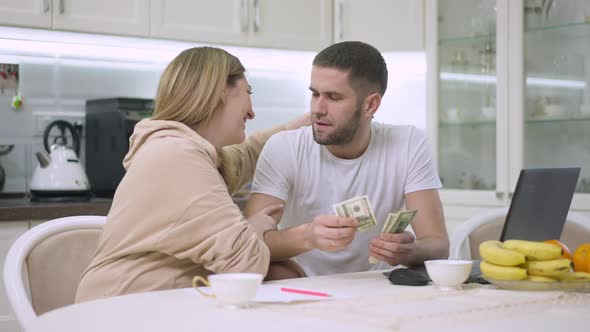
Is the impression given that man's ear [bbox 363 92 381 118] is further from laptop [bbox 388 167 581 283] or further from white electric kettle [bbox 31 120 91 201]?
white electric kettle [bbox 31 120 91 201]

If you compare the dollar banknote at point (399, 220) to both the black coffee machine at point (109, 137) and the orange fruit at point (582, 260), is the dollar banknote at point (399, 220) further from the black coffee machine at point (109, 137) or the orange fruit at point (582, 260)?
the black coffee machine at point (109, 137)

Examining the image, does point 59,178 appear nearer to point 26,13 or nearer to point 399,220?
point 26,13

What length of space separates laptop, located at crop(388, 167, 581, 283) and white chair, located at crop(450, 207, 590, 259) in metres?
0.46

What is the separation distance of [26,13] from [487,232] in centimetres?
212

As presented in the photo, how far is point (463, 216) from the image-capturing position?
3797 mm

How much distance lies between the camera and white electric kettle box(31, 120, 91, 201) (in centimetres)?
331

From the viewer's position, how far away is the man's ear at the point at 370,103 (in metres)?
2.49

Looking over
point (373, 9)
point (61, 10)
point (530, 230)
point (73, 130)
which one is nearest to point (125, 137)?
point (73, 130)

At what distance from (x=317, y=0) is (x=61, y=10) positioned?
4.45 feet

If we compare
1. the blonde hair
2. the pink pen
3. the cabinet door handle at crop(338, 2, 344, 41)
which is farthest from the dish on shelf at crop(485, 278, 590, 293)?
the cabinet door handle at crop(338, 2, 344, 41)

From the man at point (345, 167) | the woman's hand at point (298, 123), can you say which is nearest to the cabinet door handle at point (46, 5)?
the woman's hand at point (298, 123)

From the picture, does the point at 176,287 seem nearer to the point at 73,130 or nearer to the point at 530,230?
the point at 530,230

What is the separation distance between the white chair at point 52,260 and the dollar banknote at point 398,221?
75cm

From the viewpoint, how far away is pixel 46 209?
3.10 m
